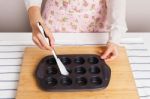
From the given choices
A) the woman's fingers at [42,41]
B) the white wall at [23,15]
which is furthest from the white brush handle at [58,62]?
the white wall at [23,15]

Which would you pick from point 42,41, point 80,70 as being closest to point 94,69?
point 80,70

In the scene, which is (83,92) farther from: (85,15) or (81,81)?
(85,15)

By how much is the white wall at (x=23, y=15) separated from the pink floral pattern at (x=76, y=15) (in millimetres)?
183

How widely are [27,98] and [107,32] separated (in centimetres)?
33

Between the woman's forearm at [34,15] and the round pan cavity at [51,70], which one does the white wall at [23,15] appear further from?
the round pan cavity at [51,70]

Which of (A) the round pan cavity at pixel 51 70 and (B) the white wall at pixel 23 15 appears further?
(B) the white wall at pixel 23 15

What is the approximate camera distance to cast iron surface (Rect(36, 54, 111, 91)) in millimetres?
631

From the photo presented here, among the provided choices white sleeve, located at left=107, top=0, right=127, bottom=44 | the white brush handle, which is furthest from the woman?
the white brush handle

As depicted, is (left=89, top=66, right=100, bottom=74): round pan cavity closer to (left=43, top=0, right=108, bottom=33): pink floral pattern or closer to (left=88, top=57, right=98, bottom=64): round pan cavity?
(left=88, top=57, right=98, bottom=64): round pan cavity

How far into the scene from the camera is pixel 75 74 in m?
0.66

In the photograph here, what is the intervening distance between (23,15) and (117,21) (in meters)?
0.41

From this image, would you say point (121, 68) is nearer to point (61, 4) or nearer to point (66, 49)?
point (66, 49)

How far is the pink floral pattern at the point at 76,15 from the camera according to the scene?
84cm

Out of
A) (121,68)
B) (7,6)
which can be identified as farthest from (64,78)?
(7,6)
